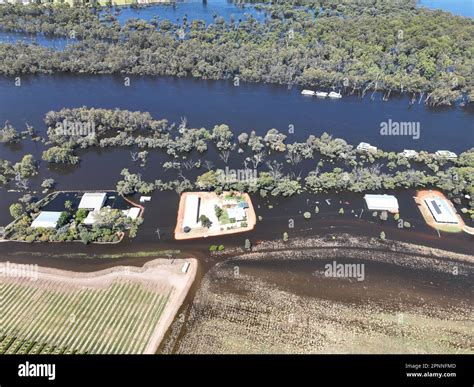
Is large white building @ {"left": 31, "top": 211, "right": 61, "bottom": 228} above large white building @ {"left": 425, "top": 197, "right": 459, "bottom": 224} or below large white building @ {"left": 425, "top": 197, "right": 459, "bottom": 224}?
below

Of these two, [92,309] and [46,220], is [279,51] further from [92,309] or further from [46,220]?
[92,309]

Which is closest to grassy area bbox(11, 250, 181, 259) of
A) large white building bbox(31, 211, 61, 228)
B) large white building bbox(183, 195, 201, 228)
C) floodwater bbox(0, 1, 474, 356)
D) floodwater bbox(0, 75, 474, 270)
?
floodwater bbox(0, 1, 474, 356)

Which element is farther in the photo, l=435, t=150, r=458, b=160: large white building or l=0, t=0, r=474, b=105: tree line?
l=0, t=0, r=474, b=105: tree line

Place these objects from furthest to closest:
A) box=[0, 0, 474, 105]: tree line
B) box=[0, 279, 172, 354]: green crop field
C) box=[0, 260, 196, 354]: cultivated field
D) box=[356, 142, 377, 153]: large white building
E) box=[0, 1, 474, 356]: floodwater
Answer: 1. box=[0, 0, 474, 105]: tree line
2. box=[356, 142, 377, 153]: large white building
3. box=[0, 1, 474, 356]: floodwater
4. box=[0, 260, 196, 354]: cultivated field
5. box=[0, 279, 172, 354]: green crop field

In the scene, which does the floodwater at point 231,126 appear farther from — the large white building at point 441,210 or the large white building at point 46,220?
the large white building at point 46,220

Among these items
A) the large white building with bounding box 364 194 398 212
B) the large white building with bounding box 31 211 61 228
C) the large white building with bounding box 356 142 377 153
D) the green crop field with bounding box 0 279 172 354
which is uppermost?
the large white building with bounding box 356 142 377 153

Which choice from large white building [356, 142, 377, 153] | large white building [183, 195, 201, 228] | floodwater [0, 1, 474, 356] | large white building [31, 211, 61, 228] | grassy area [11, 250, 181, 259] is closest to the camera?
floodwater [0, 1, 474, 356]

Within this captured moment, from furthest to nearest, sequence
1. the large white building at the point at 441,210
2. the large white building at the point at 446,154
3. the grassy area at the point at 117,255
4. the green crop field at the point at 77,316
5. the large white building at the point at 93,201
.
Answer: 1. the large white building at the point at 446,154
2. the large white building at the point at 441,210
3. the large white building at the point at 93,201
4. the grassy area at the point at 117,255
5. the green crop field at the point at 77,316

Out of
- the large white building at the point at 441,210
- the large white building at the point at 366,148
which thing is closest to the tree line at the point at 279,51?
the large white building at the point at 366,148

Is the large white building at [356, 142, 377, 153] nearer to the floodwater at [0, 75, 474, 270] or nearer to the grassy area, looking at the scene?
the floodwater at [0, 75, 474, 270]
